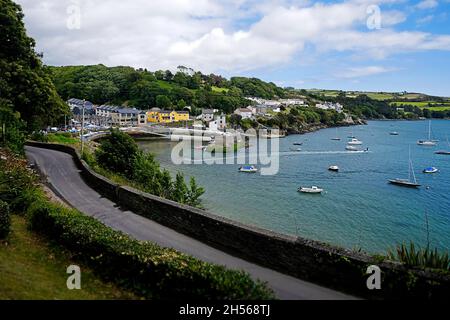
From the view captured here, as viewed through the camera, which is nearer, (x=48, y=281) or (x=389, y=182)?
(x=48, y=281)

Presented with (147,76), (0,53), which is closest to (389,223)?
(0,53)

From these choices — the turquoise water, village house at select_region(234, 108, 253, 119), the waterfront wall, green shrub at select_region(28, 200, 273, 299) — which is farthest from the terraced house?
green shrub at select_region(28, 200, 273, 299)

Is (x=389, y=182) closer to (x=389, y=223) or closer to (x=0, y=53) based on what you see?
(x=389, y=223)

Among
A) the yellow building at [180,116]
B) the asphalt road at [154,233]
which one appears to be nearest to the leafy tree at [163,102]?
the yellow building at [180,116]

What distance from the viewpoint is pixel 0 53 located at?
85.6 feet

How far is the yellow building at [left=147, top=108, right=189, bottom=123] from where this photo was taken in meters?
114

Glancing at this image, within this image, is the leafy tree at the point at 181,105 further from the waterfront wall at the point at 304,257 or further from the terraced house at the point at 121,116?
the waterfront wall at the point at 304,257

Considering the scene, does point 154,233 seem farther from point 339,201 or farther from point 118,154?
point 339,201

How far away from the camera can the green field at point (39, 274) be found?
7126mm

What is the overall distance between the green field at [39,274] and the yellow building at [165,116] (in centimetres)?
10442

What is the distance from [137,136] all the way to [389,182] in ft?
212

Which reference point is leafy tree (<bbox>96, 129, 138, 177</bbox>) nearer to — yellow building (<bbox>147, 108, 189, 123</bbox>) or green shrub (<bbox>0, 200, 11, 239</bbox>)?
green shrub (<bbox>0, 200, 11, 239</bbox>)

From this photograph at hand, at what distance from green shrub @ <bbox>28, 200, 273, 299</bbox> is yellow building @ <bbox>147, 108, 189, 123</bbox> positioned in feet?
344
